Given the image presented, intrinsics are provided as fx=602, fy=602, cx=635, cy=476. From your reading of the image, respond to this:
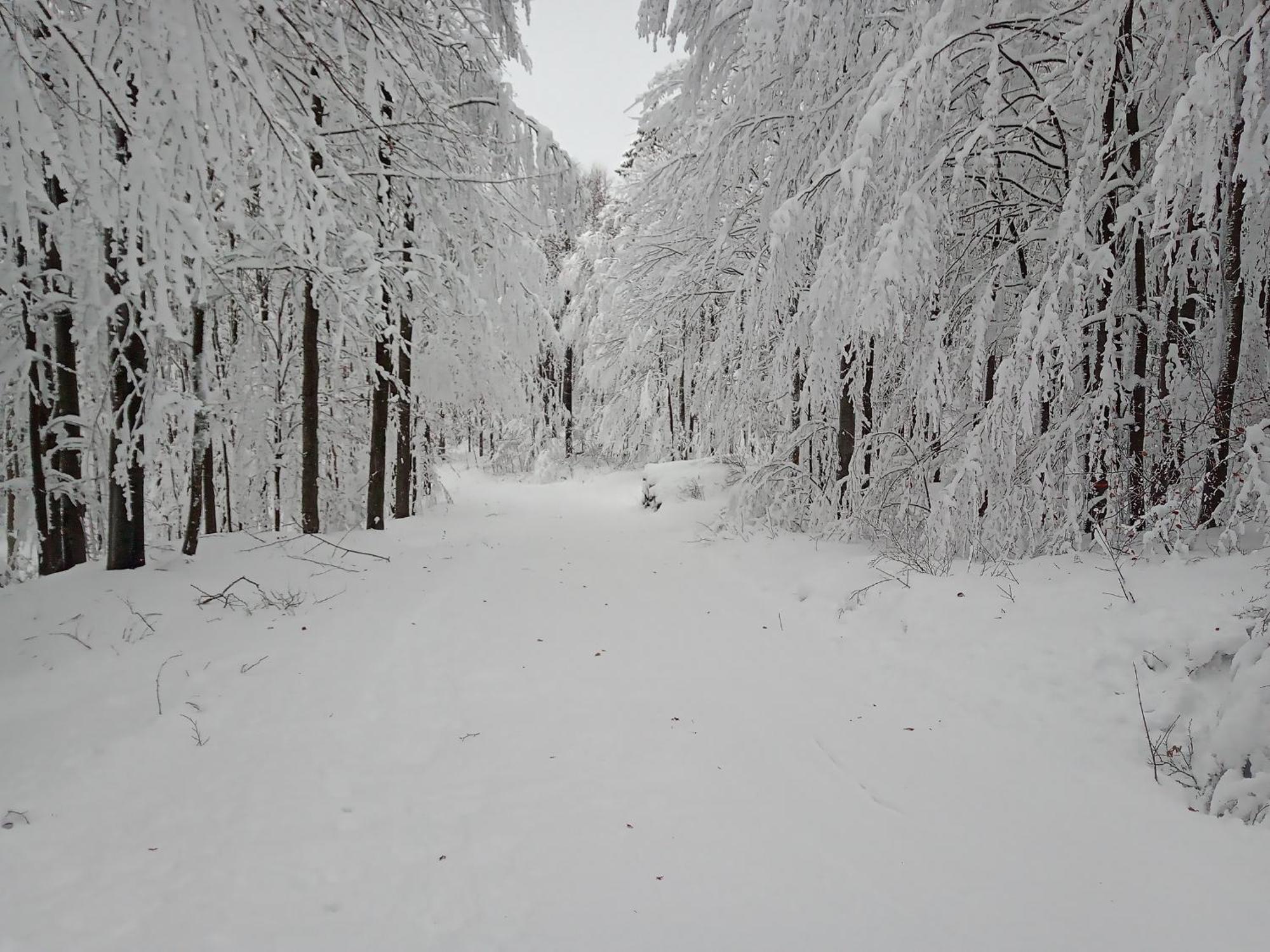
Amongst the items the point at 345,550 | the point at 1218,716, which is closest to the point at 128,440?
the point at 345,550

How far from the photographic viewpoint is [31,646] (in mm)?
4125

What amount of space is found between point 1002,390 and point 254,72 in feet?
15.9

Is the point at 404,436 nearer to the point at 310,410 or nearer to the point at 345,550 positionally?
the point at 310,410

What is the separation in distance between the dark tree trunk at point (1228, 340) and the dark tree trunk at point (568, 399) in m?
19.1

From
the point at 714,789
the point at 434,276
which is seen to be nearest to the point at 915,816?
the point at 714,789

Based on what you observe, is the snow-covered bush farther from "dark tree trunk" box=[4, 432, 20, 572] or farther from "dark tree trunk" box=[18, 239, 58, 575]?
"dark tree trunk" box=[4, 432, 20, 572]

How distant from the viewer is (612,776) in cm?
297

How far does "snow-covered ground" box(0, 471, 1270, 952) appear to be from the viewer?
2.06 meters

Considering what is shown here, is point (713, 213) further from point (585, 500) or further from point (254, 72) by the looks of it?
point (585, 500)

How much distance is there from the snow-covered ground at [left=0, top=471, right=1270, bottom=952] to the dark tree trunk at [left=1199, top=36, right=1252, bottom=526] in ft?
2.94

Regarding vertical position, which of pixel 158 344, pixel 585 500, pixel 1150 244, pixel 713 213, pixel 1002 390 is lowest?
pixel 585 500

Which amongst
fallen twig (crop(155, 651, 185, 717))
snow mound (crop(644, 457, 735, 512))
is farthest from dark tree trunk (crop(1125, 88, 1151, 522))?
snow mound (crop(644, 457, 735, 512))

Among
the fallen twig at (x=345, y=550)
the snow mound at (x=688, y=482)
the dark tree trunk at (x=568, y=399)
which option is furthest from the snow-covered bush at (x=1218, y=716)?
the dark tree trunk at (x=568, y=399)

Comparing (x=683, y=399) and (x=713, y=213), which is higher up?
(x=713, y=213)
